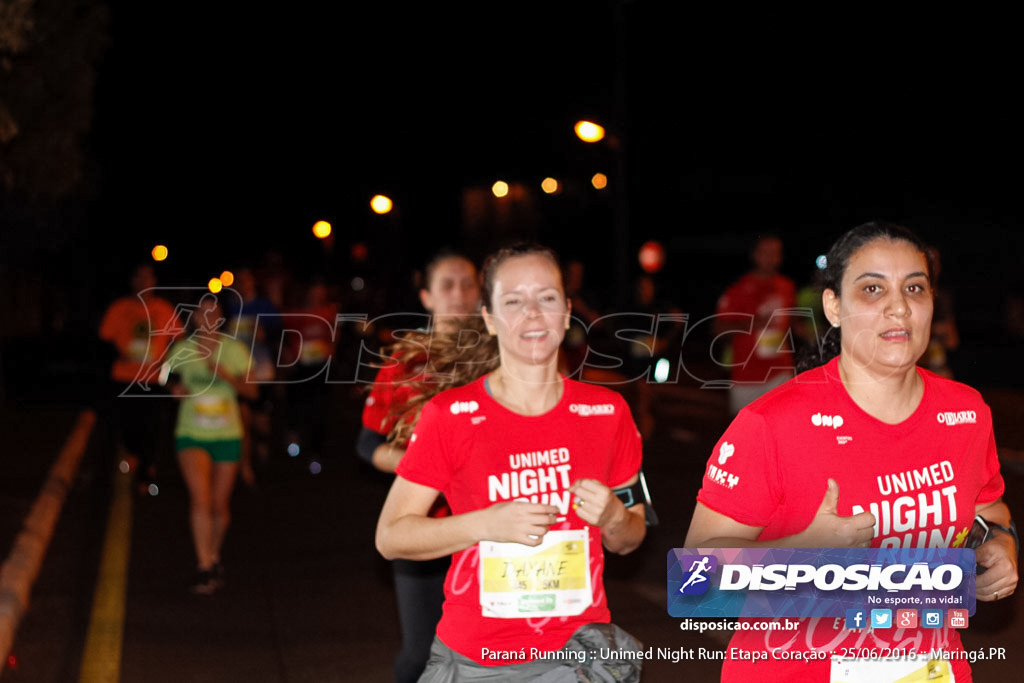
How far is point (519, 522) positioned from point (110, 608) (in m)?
5.62

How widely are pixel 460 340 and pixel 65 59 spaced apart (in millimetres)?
13454

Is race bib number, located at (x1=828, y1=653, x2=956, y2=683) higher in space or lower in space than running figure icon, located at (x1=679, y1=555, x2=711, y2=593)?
lower

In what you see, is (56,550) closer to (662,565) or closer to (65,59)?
(662,565)

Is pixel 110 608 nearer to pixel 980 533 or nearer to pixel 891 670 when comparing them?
pixel 891 670

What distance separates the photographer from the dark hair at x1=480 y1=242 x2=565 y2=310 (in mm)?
3672

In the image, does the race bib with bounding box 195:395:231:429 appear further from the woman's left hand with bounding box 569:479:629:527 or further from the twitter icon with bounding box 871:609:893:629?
the twitter icon with bounding box 871:609:893:629

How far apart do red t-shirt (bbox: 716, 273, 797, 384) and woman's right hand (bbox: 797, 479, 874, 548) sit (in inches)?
298

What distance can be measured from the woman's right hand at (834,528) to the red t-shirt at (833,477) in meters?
0.09

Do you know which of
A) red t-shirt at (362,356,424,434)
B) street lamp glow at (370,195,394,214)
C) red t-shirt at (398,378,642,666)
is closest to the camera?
red t-shirt at (398,378,642,666)

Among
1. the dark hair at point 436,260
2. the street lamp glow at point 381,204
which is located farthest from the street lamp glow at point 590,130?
the dark hair at point 436,260

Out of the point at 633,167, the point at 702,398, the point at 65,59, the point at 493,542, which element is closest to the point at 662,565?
the point at 493,542

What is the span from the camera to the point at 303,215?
67188 mm

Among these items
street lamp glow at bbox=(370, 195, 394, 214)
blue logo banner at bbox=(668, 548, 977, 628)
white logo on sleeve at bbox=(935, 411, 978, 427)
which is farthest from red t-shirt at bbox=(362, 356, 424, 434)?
street lamp glow at bbox=(370, 195, 394, 214)

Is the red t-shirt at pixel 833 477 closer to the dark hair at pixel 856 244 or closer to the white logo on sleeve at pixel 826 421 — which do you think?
the white logo on sleeve at pixel 826 421
